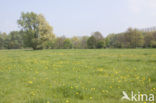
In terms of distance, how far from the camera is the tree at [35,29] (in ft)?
154

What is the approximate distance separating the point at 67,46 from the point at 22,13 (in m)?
44.6

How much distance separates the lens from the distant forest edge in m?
47.6

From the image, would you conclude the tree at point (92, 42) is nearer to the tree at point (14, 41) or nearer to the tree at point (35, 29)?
the tree at point (35, 29)

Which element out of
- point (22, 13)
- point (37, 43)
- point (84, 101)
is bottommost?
point (84, 101)

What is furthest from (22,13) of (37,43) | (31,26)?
(37,43)

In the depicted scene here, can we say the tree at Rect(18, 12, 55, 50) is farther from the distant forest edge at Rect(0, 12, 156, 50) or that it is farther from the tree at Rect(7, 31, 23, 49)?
the tree at Rect(7, 31, 23, 49)

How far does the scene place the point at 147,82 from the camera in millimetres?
6582

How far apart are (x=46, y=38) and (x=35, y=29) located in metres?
6.03

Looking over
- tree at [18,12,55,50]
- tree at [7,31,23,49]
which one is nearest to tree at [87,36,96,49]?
tree at [18,12,55,50]

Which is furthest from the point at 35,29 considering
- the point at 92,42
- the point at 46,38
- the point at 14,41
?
the point at 14,41

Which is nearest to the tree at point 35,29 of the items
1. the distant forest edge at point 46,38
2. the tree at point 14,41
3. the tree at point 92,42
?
the distant forest edge at point 46,38

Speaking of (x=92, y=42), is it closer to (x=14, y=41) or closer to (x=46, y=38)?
(x=46, y=38)

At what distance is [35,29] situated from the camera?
159ft

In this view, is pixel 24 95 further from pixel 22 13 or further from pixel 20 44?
pixel 20 44
